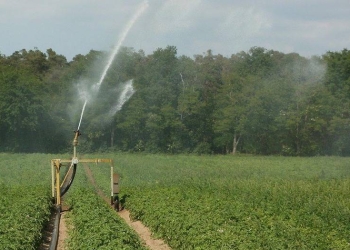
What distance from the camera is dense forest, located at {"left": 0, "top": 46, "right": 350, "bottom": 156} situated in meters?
65.1

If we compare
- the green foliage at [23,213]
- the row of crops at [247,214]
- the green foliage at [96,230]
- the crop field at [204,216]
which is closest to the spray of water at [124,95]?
the green foliage at [23,213]

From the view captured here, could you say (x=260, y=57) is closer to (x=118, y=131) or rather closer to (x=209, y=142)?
(x=209, y=142)

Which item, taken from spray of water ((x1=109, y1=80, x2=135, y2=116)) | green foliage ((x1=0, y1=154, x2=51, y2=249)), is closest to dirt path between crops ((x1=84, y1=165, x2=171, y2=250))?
green foliage ((x1=0, y1=154, x2=51, y2=249))

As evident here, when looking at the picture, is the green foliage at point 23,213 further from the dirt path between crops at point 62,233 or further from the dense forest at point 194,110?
the dense forest at point 194,110

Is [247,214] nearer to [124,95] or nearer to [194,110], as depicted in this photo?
[124,95]

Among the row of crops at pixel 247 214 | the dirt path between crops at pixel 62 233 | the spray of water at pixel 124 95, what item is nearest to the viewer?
the row of crops at pixel 247 214

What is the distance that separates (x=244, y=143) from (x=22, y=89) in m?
26.8

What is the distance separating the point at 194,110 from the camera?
71.4 meters

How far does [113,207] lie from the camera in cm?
2211

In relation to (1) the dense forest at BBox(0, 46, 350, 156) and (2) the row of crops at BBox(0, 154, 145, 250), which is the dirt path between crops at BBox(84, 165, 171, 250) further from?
(1) the dense forest at BBox(0, 46, 350, 156)

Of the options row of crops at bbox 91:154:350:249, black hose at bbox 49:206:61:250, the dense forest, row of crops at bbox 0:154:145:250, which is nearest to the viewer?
row of crops at bbox 91:154:350:249

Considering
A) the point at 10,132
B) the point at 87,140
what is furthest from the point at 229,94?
the point at 10,132

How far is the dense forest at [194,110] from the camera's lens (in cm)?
6506

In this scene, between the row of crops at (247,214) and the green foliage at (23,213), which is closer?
the row of crops at (247,214)
